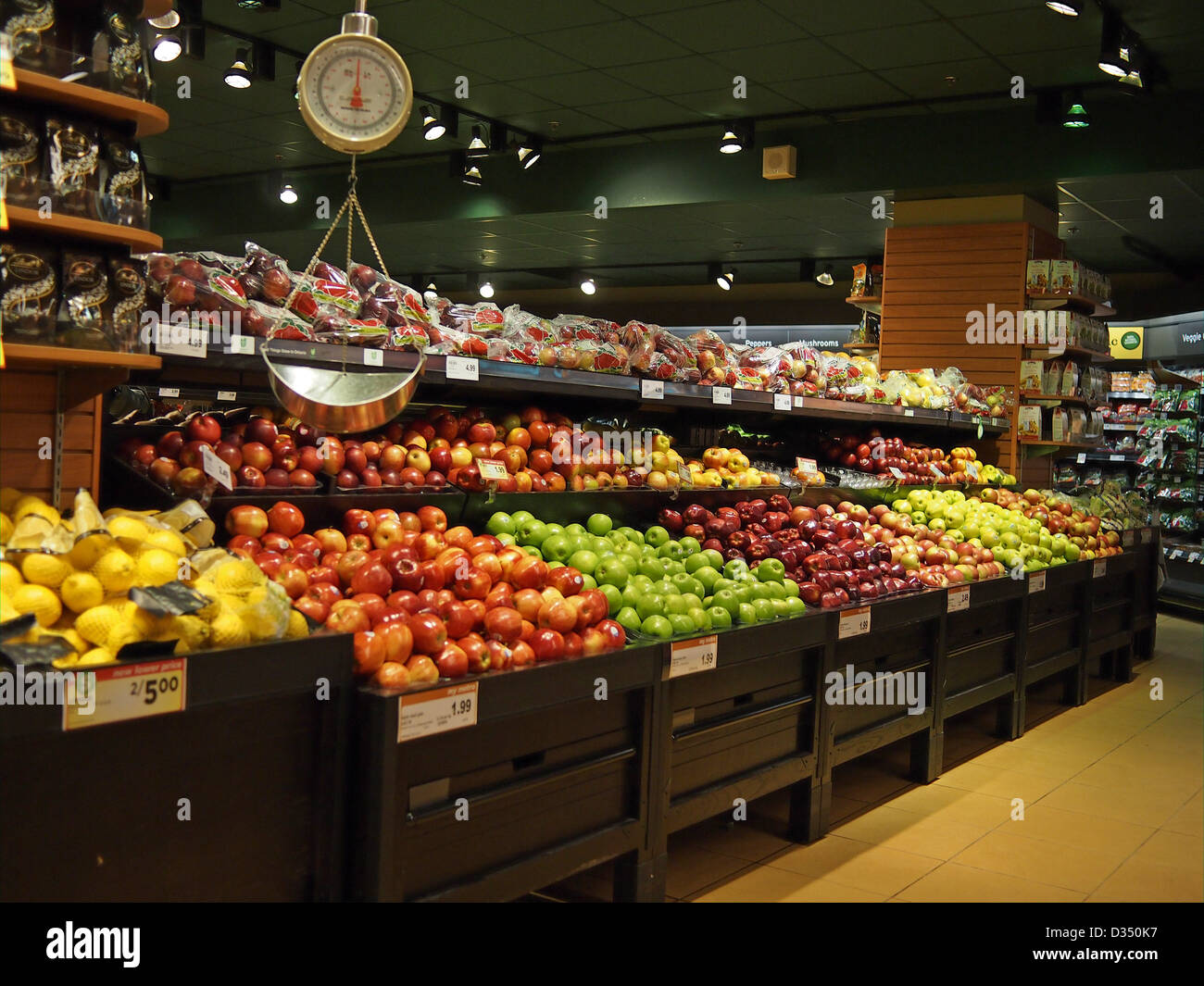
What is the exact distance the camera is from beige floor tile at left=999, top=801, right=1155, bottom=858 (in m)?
3.95

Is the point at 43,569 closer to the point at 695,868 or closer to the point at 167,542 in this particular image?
the point at 167,542

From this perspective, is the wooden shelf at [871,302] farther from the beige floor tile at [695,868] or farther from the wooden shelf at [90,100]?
the wooden shelf at [90,100]

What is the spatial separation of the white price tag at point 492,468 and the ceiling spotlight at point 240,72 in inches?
161

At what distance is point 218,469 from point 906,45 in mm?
5138

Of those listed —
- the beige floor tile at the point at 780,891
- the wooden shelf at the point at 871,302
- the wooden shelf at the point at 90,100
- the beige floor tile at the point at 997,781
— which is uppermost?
the wooden shelf at the point at 871,302

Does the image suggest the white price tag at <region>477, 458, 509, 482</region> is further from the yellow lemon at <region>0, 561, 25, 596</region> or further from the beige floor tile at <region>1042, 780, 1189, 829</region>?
the beige floor tile at <region>1042, 780, 1189, 829</region>

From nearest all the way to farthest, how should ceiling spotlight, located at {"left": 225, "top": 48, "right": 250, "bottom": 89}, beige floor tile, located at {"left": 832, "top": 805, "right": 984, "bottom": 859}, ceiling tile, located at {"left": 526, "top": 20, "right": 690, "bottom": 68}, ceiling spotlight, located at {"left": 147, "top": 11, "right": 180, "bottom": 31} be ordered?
1. beige floor tile, located at {"left": 832, "top": 805, "right": 984, "bottom": 859}
2. ceiling spotlight, located at {"left": 147, "top": 11, "right": 180, "bottom": 31}
3. ceiling tile, located at {"left": 526, "top": 20, "right": 690, "bottom": 68}
4. ceiling spotlight, located at {"left": 225, "top": 48, "right": 250, "bottom": 89}

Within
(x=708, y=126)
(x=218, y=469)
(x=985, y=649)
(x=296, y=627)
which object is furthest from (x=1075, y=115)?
(x=296, y=627)

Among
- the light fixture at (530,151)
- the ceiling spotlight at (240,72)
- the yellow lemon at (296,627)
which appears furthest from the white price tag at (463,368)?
the light fixture at (530,151)

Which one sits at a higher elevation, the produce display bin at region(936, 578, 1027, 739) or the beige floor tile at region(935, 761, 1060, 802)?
the produce display bin at region(936, 578, 1027, 739)

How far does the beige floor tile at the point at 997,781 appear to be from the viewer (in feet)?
15.1

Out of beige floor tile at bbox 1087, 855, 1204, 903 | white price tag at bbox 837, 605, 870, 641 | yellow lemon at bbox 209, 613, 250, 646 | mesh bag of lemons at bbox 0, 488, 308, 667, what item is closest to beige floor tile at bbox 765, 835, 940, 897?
beige floor tile at bbox 1087, 855, 1204, 903

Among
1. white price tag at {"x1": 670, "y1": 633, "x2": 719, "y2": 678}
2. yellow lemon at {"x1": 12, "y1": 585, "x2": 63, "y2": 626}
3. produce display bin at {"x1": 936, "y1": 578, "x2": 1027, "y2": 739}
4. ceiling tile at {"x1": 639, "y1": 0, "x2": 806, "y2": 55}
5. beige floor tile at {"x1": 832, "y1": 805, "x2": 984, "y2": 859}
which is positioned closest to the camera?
yellow lemon at {"x1": 12, "y1": 585, "x2": 63, "y2": 626}

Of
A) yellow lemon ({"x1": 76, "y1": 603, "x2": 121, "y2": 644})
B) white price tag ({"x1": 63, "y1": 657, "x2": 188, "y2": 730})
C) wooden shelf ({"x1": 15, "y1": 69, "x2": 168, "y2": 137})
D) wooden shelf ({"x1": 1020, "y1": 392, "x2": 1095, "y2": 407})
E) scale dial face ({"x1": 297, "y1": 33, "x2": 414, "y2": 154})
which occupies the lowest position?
white price tag ({"x1": 63, "y1": 657, "x2": 188, "y2": 730})
